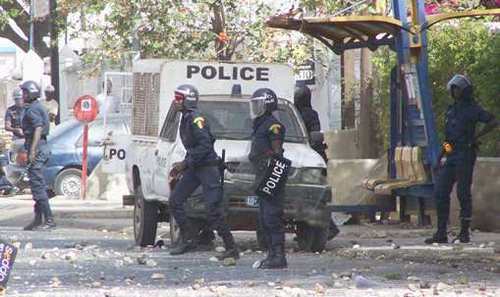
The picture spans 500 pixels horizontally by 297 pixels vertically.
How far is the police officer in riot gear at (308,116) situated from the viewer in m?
15.2

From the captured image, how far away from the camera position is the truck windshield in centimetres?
1453

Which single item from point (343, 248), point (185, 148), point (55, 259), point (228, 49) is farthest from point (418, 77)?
point (228, 49)

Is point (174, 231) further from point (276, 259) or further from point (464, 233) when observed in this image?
point (464, 233)

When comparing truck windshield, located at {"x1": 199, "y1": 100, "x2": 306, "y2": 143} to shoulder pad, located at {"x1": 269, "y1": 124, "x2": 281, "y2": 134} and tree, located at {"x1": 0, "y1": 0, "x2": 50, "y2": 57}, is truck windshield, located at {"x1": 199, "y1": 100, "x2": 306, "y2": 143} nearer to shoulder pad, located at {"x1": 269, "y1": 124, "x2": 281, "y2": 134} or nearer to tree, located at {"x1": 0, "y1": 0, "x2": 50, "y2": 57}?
shoulder pad, located at {"x1": 269, "y1": 124, "x2": 281, "y2": 134}

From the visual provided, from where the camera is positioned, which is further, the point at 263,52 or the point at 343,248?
the point at 263,52

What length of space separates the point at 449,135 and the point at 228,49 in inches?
329

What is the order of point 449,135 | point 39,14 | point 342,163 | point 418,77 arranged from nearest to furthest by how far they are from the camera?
point 449,135 < point 418,77 < point 342,163 < point 39,14

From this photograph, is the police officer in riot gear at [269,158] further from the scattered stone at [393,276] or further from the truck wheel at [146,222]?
the truck wheel at [146,222]

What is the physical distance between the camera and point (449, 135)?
1439 cm

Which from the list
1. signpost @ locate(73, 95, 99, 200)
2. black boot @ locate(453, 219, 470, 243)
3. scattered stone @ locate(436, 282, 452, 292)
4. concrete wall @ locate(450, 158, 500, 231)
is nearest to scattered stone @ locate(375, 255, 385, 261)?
black boot @ locate(453, 219, 470, 243)

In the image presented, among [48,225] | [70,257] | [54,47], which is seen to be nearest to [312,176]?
[70,257]

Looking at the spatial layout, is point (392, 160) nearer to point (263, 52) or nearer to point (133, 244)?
point (133, 244)

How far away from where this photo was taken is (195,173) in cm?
1348

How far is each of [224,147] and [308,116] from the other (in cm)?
205
